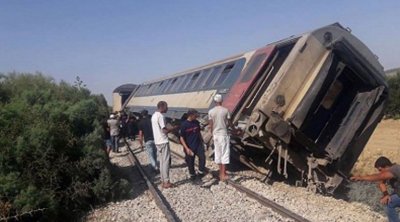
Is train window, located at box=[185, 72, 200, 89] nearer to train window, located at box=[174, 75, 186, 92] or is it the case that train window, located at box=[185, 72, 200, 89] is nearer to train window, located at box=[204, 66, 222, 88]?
train window, located at box=[174, 75, 186, 92]

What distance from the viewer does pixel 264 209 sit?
23.0ft

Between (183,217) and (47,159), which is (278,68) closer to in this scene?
(183,217)

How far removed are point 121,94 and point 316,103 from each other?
29452 mm

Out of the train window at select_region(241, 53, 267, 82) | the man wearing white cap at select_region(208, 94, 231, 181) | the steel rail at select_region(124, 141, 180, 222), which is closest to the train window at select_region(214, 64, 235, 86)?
the train window at select_region(241, 53, 267, 82)

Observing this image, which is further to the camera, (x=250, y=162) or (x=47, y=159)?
(x=250, y=162)

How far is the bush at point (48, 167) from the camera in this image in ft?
23.7

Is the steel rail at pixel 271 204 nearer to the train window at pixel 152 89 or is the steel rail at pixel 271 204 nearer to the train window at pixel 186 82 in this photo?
the train window at pixel 186 82

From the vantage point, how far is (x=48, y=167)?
316 inches

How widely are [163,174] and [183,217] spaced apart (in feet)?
7.07

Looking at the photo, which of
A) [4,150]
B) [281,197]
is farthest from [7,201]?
[281,197]

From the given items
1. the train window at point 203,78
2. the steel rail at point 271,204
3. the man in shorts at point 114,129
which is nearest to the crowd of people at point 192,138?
the steel rail at point 271,204

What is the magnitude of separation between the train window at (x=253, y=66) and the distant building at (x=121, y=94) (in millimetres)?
26994

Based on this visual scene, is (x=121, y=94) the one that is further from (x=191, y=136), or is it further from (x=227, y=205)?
(x=227, y=205)

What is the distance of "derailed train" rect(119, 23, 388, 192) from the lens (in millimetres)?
8156
